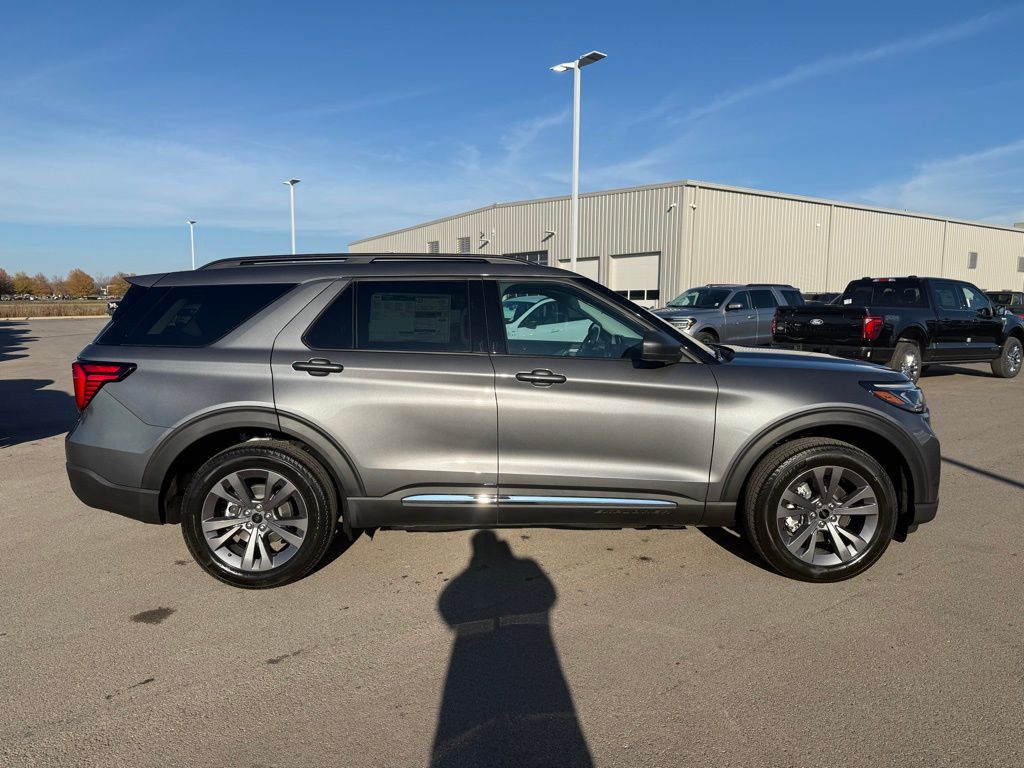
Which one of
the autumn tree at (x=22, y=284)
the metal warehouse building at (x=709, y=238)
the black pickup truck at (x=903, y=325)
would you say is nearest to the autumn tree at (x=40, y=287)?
the autumn tree at (x=22, y=284)

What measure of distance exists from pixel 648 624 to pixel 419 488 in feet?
4.55

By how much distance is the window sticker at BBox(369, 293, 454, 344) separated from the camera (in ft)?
13.1

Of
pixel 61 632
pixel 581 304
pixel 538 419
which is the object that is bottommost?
pixel 61 632

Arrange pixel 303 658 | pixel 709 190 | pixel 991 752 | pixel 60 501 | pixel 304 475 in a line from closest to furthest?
pixel 991 752 → pixel 303 658 → pixel 304 475 → pixel 60 501 → pixel 709 190

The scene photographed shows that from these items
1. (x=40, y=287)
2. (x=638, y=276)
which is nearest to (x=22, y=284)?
(x=40, y=287)

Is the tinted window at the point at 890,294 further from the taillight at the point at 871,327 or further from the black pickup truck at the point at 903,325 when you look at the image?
the taillight at the point at 871,327

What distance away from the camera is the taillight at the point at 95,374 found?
12.9ft

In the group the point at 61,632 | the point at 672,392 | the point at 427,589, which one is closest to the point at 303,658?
the point at 427,589

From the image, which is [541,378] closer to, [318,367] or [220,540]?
[318,367]

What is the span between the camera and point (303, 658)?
3.24m

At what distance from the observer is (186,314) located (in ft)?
13.4

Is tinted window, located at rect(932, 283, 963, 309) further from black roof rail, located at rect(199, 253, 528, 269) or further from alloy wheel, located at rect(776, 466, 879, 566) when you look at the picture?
black roof rail, located at rect(199, 253, 528, 269)

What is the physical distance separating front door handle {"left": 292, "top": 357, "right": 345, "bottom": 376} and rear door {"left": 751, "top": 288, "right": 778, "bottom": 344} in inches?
520

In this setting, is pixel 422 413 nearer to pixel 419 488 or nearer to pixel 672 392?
pixel 419 488
